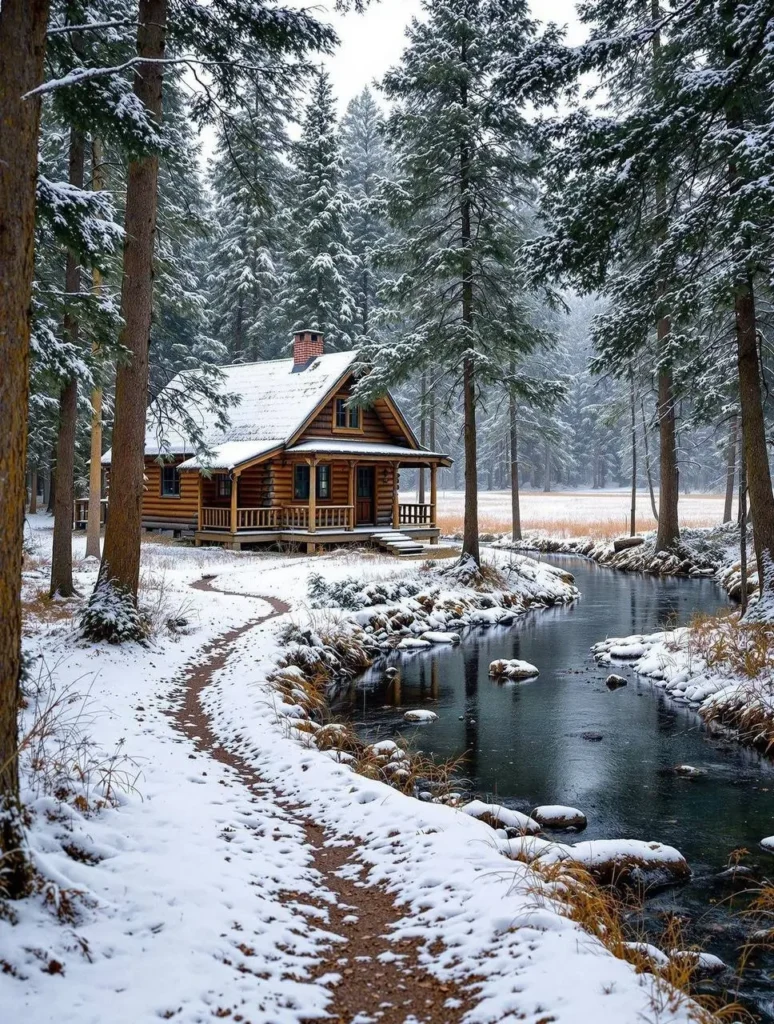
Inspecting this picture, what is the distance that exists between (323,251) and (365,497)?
1422 centimetres

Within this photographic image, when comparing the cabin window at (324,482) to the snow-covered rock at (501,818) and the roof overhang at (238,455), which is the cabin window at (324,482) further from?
the snow-covered rock at (501,818)

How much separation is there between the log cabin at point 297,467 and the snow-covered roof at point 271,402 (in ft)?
0.17

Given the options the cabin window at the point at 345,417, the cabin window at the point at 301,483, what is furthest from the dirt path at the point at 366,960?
the cabin window at the point at 345,417

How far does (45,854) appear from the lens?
13.3ft

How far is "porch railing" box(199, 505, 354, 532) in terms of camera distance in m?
25.5

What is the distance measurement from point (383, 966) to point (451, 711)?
7281mm

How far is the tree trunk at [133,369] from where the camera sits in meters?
10.3

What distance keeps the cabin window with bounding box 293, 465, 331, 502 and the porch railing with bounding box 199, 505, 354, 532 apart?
3.08 feet

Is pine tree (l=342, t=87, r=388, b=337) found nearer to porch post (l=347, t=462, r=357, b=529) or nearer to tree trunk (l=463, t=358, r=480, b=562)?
porch post (l=347, t=462, r=357, b=529)

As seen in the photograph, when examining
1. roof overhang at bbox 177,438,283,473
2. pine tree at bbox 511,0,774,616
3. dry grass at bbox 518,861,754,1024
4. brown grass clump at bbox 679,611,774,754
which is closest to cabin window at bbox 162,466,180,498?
roof overhang at bbox 177,438,283,473

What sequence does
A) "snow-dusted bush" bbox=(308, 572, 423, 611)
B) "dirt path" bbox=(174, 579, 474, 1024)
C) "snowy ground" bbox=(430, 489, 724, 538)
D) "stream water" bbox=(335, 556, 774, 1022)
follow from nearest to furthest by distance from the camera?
"dirt path" bbox=(174, 579, 474, 1024), "stream water" bbox=(335, 556, 774, 1022), "snow-dusted bush" bbox=(308, 572, 423, 611), "snowy ground" bbox=(430, 489, 724, 538)

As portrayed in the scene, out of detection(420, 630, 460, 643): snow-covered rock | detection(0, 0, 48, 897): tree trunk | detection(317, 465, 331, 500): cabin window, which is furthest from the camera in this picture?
detection(317, 465, 331, 500): cabin window

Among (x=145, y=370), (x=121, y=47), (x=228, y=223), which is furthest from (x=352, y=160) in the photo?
(x=145, y=370)

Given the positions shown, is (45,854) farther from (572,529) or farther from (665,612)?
(572,529)
